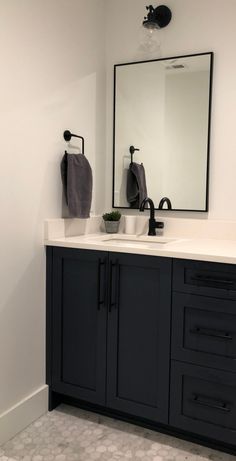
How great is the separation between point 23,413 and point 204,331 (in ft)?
3.29

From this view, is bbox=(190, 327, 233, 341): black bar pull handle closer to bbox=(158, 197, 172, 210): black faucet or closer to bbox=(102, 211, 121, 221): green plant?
bbox=(158, 197, 172, 210): black faucet

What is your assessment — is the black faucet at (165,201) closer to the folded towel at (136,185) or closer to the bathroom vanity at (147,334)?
the folded towel at (136,185)

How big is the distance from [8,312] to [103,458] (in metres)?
0.78

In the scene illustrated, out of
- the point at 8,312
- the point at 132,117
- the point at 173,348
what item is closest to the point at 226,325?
the point at 173,348

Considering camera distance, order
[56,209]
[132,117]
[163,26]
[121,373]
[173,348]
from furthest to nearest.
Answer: [132,117]
[163,26]
[56,209]
[121,373]
[173,348]

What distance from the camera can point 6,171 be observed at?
1911 mm

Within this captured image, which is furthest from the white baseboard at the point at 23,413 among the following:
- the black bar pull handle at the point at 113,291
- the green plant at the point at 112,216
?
the green plant at the point at 112,216

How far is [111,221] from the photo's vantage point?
2.59m

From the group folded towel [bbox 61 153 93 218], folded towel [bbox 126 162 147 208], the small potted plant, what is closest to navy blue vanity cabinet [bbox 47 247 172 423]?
folded towel [bbox 61 153 93 218]

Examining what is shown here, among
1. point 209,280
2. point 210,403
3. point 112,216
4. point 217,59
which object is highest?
point 217,59

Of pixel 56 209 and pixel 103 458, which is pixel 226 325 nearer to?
pixel 103 458

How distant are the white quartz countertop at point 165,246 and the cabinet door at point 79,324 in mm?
47

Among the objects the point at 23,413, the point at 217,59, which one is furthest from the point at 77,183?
the point at 23,413

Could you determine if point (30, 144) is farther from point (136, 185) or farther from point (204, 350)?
point (204, 350)
